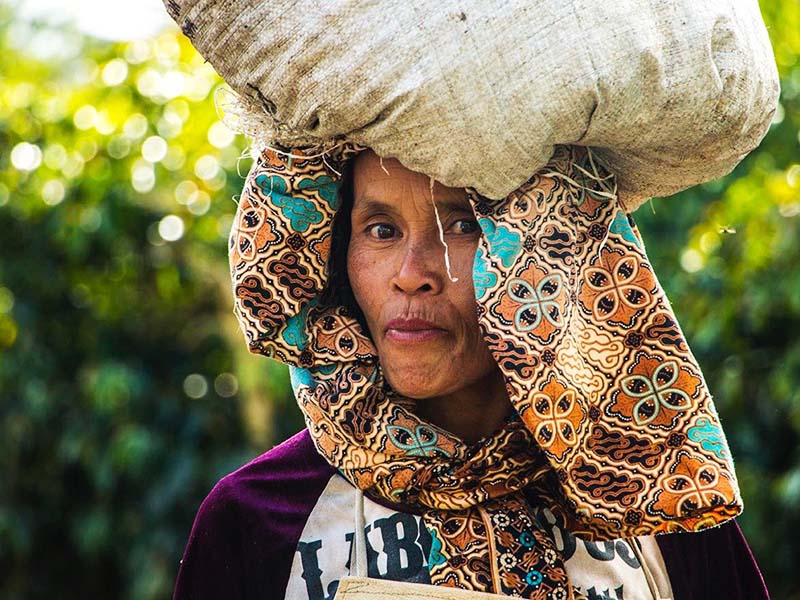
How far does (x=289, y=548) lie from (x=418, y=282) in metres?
0.51

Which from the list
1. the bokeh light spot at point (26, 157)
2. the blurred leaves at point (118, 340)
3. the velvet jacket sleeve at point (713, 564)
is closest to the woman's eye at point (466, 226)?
the velvet jacket sleeve at point (713, 564)

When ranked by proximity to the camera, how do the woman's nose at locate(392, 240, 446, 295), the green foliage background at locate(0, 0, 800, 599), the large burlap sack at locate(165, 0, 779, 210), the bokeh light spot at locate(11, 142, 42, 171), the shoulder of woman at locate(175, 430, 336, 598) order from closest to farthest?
the large burlap sack at locate(165, 0, 779, 210)
the woman's nose at locate(392, 240, 446, 295)
the shoulder of woman at locate(175, 430, 336, 598)
the green foliage background at locate(0, 0, 800, 599)
the bokeh light spot at locate(11, 142, 42, 171)

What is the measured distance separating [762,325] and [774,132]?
0.73 metres

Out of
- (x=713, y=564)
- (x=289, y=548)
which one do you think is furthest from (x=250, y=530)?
(x=713, y=564)

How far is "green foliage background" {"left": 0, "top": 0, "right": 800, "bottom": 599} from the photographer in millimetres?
4340

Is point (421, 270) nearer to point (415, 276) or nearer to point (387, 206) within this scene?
point (415, 276)

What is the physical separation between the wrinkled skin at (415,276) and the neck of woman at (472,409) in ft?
0.20

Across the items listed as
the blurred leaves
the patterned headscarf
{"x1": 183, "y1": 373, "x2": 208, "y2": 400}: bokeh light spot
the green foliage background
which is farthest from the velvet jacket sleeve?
{"x1": 183, "y1": 373, "x2": 208, "y2": 400}: bokeh light spot

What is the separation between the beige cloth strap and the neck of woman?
11.5 inches

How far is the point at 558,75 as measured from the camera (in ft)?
5.24

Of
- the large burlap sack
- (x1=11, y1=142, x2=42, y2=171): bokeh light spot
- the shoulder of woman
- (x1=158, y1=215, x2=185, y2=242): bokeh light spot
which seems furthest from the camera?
(x1=11, y1=142, x2=42, y2=171): bokeh light spot

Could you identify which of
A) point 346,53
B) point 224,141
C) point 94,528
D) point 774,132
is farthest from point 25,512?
point 346,53

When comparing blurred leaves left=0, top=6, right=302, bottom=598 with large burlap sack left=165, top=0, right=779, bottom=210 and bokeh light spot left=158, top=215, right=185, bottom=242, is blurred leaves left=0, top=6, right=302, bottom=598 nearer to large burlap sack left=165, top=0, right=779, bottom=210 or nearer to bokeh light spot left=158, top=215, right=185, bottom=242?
bokeh light spot left=158, top=215, right=185, bottom=242

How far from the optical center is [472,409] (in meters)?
2.02
